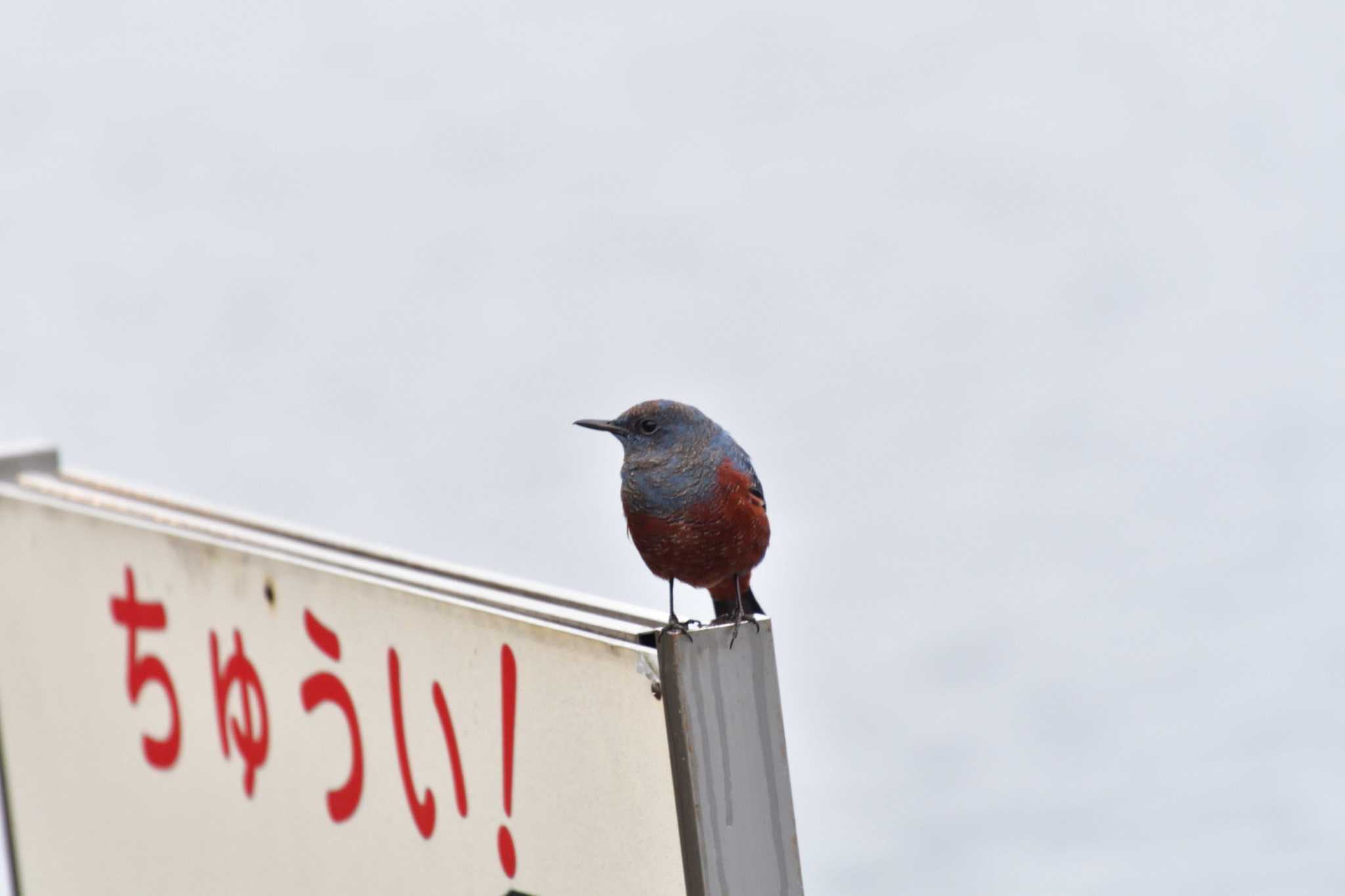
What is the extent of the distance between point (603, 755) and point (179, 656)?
1012mm

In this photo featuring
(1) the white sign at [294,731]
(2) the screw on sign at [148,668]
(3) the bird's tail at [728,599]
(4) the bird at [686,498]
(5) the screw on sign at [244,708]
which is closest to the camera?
(1) the white sign at [294,731]

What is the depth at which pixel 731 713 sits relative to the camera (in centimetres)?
165

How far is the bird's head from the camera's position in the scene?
2.06 metres

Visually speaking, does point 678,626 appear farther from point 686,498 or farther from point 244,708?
point 244,708

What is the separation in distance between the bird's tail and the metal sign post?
0.30 metres

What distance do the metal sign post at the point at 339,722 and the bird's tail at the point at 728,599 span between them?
30cm

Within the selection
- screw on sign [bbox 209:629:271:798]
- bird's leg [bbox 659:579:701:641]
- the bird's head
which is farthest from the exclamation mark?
screw on sign [bbox 209:629:271:798]

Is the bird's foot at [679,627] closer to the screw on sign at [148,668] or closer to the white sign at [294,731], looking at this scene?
the white sign at [294,731]

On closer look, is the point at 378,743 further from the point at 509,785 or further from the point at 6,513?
the point at 6,513

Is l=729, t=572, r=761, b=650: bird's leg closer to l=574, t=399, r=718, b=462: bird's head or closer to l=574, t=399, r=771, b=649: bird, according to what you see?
l=574, t=399, r=771, b=649: bird

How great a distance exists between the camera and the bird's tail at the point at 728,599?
2.17m

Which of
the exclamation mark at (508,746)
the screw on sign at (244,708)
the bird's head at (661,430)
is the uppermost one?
the bird's head at (661,430)

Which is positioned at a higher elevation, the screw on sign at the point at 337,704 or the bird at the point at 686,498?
the bird at the point at 686,498

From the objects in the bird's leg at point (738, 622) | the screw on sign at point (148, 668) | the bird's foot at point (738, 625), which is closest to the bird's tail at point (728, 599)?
the bird's leg at point (738, 622)
